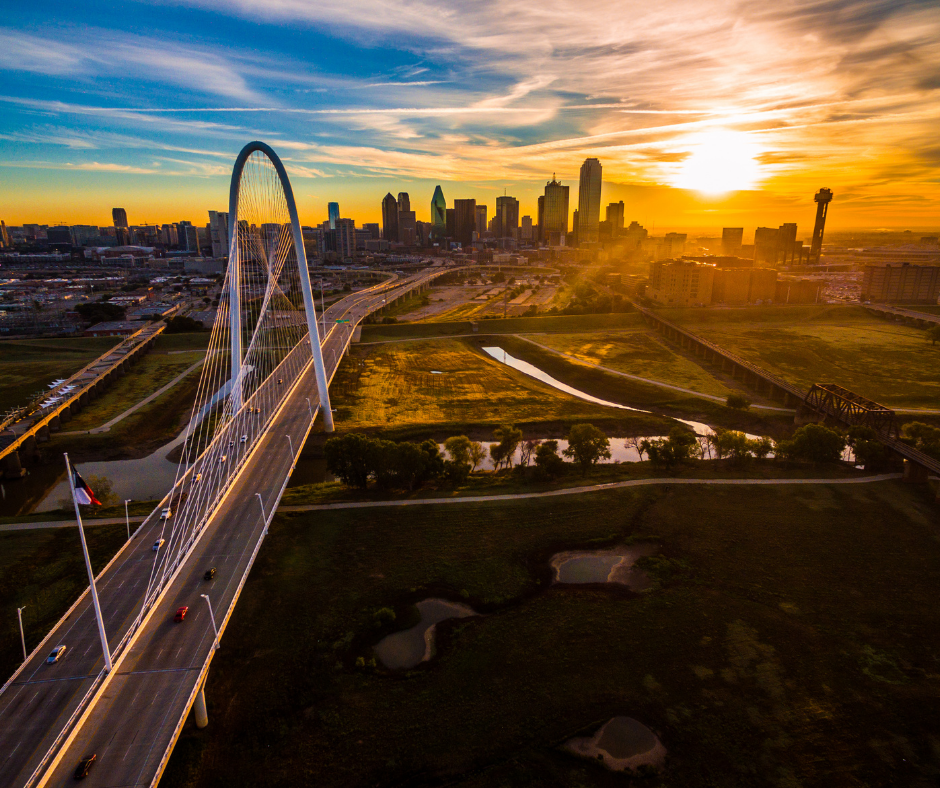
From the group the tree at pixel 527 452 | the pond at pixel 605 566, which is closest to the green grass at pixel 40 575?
the pond at pixel 605 566

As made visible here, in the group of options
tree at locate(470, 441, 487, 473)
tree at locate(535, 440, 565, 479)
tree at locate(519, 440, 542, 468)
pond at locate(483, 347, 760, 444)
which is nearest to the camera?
tree at locate(535, 440, 565, 479)

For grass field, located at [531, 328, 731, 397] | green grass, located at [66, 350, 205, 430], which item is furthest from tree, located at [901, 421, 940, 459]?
green grass, located at [66, 350, 205, 430]

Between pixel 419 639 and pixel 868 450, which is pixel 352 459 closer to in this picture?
pixel 419 639

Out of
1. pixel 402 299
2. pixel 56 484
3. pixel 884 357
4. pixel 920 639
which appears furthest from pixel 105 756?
pixel 402 299

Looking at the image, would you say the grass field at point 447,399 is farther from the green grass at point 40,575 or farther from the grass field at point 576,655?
the green grass at point 40,575

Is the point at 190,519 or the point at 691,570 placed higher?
the point at 190,519

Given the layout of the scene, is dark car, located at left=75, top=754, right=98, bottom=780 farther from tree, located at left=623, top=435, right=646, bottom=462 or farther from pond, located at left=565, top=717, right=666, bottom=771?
tree, located at left=623, top=435, right=646, bottom=462

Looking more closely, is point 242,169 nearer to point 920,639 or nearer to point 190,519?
point 190,519
